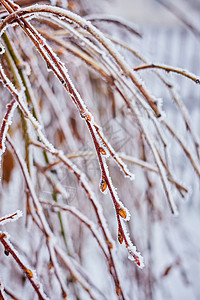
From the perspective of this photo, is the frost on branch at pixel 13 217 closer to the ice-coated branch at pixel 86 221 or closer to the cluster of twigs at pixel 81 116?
the cluster of twigs at pixel 81 116

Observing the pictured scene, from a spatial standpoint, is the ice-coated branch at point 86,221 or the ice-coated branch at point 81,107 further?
the ice-coated branch at point 86,221

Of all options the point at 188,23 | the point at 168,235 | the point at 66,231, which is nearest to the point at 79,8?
the point at 188,23

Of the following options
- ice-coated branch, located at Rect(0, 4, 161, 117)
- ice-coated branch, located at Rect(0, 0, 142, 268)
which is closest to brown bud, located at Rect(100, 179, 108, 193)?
ice-coated branch, located at Rect(0, 0, 142, 268)

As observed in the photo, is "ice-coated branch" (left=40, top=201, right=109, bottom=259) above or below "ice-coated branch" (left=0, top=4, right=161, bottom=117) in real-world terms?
below

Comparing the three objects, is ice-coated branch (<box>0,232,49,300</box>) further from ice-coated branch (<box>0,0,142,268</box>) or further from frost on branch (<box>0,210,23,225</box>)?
ice-coated branch (<box>0,0,142,268</box>)

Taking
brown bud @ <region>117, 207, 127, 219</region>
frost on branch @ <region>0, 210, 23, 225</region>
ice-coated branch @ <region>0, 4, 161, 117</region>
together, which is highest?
ice-coated branch @ <region>0, 4, 161, 117</region>

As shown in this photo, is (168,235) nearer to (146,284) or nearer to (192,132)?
Result: (146,284)

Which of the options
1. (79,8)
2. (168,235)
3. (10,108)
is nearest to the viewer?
(10,108)

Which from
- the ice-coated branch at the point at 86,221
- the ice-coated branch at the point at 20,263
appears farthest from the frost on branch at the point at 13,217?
the ice-coated branch at the point at 86,221

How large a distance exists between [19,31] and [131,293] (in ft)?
2.70

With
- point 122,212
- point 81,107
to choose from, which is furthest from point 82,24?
point 122,212

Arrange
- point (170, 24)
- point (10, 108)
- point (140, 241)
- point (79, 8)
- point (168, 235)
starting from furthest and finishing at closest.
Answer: point (170, 24) → point (168, 235) → point (140, 241) → point (79, 8) → point (10, 108)

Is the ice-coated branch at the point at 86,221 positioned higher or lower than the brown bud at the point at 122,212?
higher

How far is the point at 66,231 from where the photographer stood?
0.61m
